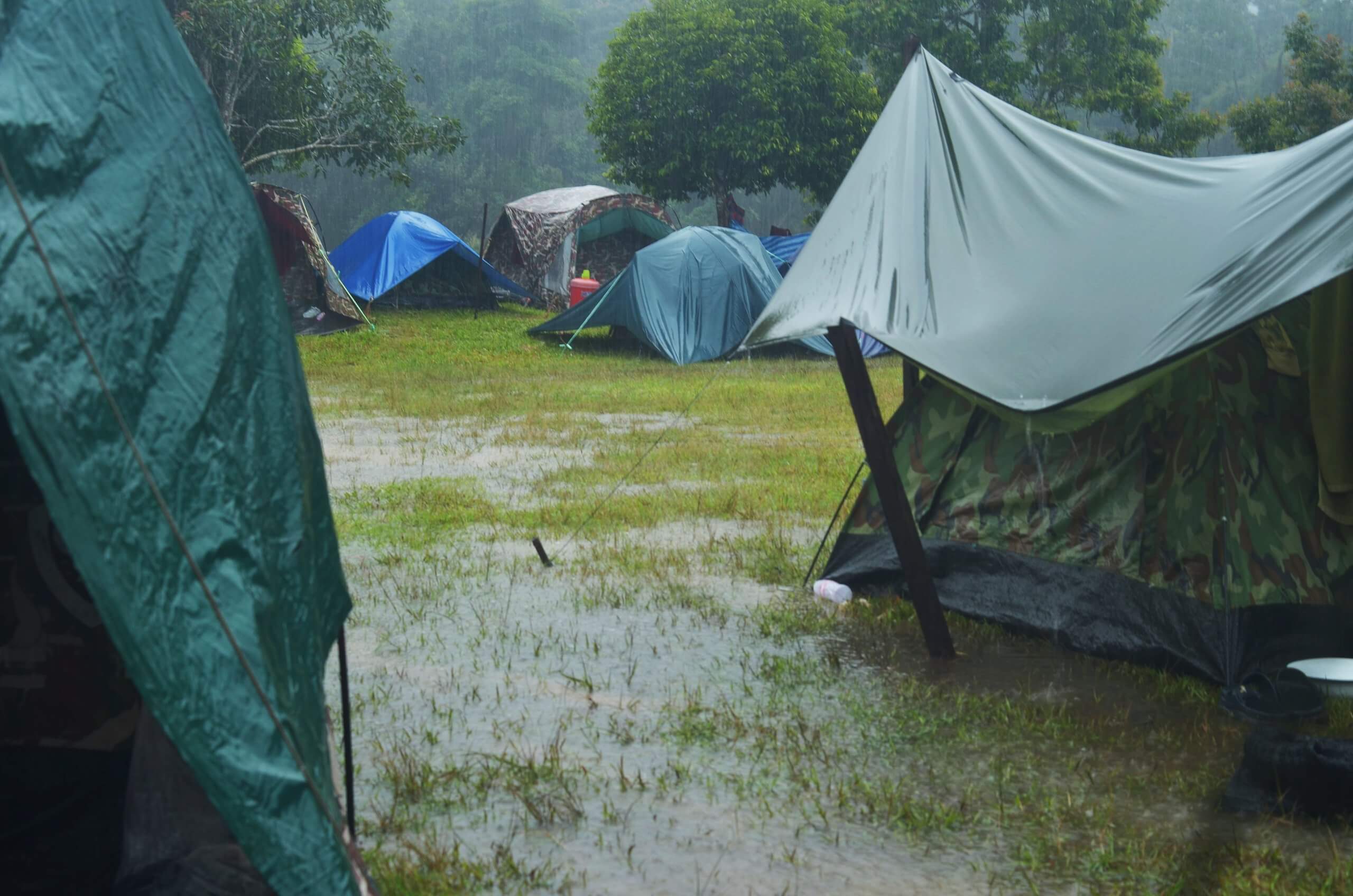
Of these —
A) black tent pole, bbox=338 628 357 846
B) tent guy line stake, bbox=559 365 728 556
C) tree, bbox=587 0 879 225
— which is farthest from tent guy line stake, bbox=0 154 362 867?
tree, bbox=587 0 879 225

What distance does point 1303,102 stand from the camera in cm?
2997

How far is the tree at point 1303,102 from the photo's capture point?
2988cm

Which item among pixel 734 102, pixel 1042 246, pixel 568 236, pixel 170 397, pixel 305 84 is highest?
pixel 734 102

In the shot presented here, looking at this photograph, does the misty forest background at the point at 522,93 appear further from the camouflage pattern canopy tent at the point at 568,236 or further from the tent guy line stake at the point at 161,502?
the tent guy line stake at the point at 161,502

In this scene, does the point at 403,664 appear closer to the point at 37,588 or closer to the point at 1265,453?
the point at 37,588

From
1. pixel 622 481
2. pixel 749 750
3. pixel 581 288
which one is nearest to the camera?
pixel 749 750

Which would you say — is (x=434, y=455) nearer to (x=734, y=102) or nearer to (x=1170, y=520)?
(x=1170, y=520)

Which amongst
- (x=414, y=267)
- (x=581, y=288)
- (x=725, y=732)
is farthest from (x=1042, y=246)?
(x=414, y=267)

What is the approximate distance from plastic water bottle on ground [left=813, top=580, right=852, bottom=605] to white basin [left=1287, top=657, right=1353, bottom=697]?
1.97 metres

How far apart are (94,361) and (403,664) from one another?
305 centimetres

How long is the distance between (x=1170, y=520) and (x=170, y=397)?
3923mm

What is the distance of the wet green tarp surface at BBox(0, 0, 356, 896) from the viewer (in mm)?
2273

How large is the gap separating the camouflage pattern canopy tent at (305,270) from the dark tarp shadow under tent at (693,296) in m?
4.76

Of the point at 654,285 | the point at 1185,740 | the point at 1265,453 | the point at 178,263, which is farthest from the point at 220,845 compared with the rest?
the point at 654,285
